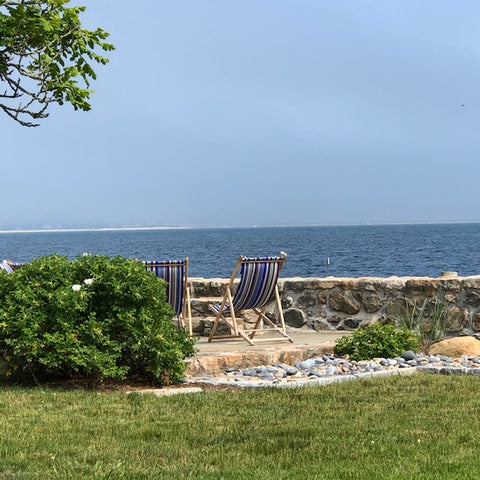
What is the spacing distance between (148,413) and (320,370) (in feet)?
7.14

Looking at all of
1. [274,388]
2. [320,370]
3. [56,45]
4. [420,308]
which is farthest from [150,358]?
[420,308]

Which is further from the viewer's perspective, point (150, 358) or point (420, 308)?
point (420, 308)

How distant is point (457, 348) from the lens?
7.61 meters

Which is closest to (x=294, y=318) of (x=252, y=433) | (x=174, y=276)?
(x=174, y=276)

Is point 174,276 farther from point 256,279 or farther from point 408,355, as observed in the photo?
point 408,355

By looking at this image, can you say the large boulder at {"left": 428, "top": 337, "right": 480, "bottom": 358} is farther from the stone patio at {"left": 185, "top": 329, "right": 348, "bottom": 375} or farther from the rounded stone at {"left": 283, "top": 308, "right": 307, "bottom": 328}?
the rounded stone at {"left": 283, "top": 308, "right": 307, "bottom": 328}

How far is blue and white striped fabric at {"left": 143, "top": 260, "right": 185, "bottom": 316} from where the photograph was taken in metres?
7.84

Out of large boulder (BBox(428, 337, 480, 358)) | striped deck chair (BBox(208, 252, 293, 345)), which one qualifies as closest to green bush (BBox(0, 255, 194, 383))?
striped deck chair (BBox(208, 252, 293, 345))

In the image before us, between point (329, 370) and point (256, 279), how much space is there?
74.6 inches

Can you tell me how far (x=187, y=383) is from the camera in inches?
255

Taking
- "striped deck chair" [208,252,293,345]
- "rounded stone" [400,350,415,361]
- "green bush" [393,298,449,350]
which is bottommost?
"rounded stone" [400,350,415,361]

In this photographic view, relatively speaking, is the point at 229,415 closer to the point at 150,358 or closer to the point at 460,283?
the point at 150,358

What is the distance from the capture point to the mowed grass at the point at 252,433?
3.81 meters

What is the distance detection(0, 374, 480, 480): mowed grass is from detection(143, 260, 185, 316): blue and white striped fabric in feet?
6.82
